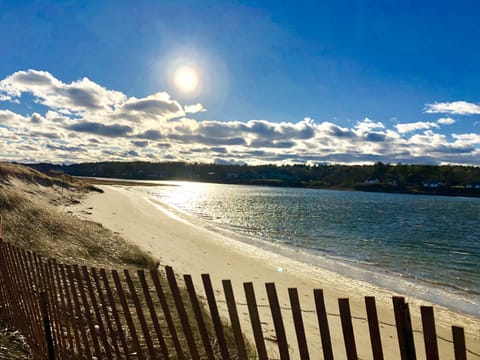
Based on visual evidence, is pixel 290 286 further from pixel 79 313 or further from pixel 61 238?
pixel 79 313

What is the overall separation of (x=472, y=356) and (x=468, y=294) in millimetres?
7521

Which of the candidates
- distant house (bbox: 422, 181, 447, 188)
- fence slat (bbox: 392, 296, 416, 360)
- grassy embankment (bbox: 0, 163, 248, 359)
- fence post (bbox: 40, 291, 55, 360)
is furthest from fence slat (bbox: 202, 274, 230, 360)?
distant house (bbox: 422, 181, 447, 188)

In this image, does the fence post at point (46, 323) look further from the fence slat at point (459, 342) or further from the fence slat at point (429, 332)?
the fence slat at point (459, 342)

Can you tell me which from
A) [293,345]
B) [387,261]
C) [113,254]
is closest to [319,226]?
[387,261]

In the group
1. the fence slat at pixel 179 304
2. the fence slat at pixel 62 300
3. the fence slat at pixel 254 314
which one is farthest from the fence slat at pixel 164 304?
the fence slat at pixel 62 300

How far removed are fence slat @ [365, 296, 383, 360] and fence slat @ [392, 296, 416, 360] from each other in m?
0.14

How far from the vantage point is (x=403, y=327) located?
2.50 m

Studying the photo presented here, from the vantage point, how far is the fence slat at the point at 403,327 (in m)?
2.44

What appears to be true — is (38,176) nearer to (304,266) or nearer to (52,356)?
(304,266)

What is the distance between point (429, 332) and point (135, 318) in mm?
5790

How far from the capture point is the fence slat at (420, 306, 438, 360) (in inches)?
90.5

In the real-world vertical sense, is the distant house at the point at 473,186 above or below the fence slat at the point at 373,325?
below

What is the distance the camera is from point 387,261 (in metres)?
21.0

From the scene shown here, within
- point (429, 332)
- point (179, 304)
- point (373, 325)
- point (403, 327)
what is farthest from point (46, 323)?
point (429, 332)
